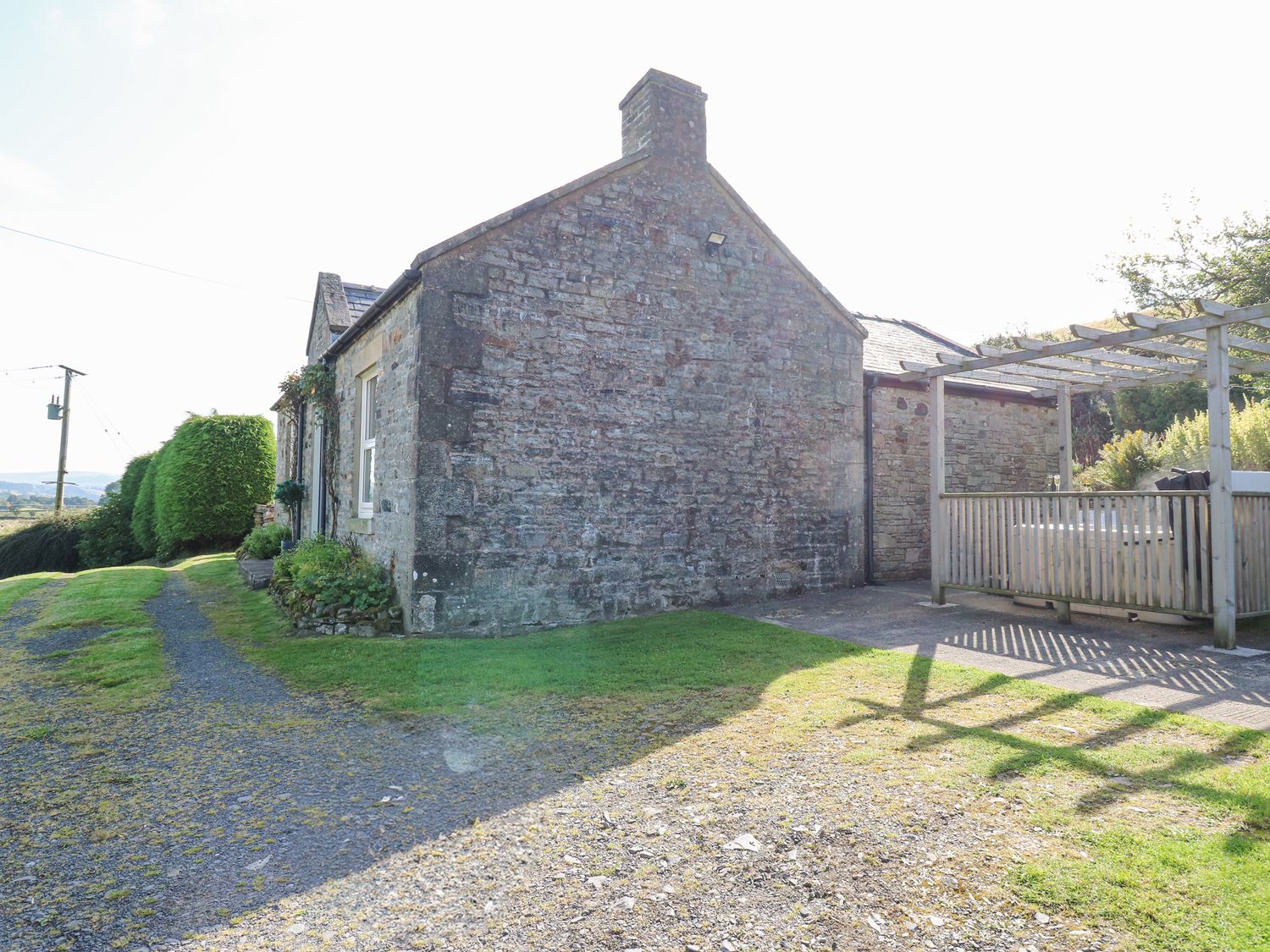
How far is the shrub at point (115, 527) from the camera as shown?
2539 cm

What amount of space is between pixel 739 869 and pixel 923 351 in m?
12.9

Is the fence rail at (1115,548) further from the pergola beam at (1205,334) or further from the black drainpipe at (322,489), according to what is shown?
the black drainpipe at (322,489)

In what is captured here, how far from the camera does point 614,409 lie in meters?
8.89

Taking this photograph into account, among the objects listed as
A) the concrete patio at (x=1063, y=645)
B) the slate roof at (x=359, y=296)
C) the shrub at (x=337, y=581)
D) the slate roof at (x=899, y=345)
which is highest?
the slate roof at (x=359, y=296)

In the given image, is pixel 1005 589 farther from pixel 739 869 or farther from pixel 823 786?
pixel 739 869

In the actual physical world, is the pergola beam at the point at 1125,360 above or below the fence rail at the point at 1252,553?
above

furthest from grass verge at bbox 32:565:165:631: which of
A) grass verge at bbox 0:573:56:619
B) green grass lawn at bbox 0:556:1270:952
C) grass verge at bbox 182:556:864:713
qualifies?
grass verge at bbox 182:556:864:713

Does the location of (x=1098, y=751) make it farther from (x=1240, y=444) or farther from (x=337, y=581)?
(x=1240, y=444)

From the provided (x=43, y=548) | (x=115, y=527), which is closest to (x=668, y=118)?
(x=115, y=527)

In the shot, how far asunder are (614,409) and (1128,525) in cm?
567

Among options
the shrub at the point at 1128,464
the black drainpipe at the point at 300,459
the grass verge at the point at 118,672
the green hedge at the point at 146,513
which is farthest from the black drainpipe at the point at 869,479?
the green hedge at the point at 146,513

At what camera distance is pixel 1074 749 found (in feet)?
13.8

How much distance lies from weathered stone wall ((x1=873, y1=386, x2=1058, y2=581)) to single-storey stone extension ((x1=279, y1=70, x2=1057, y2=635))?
10cm

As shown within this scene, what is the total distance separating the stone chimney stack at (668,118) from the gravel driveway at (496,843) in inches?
300
